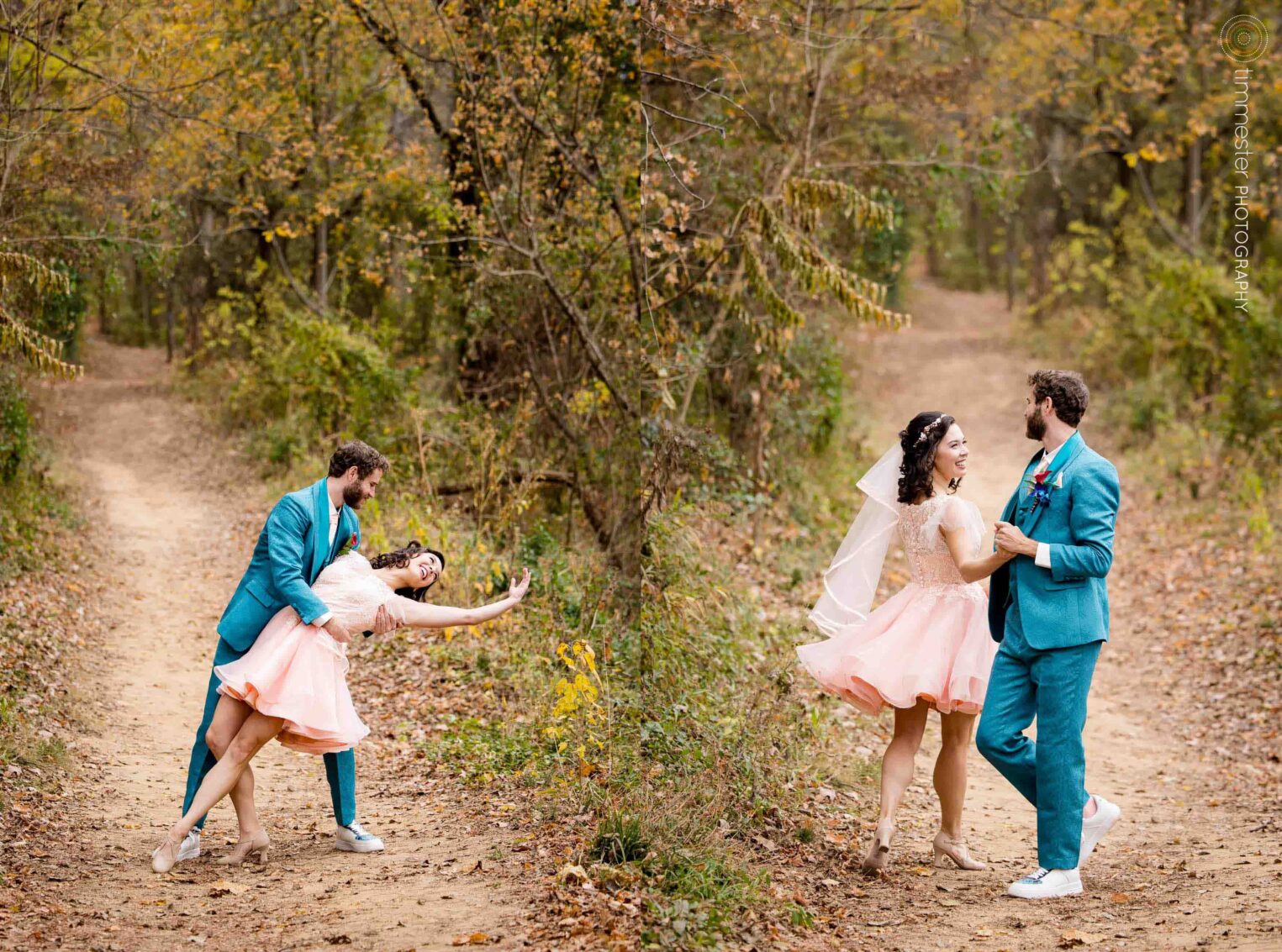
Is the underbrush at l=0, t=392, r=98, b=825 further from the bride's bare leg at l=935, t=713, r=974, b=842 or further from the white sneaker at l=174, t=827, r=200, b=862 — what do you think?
the bride's bare leg at l=935, t=713, r=974, b=842

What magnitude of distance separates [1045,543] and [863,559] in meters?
1.06

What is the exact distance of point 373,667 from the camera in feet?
30.6

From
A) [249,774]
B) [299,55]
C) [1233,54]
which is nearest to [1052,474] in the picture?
[249,774]

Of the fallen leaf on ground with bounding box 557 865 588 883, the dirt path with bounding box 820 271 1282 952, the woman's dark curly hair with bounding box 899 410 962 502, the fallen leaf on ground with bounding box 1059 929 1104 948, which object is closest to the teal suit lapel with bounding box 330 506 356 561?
the fallen leaf on ground with bounding box 557 865 588 883

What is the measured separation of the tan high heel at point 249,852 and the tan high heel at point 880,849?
2.86m

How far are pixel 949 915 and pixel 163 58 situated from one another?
9888 mm

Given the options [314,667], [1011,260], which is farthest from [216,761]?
[1011,260]

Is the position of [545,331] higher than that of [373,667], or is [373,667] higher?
[545,331]

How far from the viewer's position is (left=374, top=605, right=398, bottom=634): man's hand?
215 inches

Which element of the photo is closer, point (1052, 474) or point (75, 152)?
point (1052, 474)

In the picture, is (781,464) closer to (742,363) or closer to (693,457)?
(742,363)

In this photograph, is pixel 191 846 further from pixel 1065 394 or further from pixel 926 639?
pixel 1065 394

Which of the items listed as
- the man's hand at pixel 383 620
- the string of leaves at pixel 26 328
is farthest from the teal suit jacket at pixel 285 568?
the string of leaves at pixel 26 328

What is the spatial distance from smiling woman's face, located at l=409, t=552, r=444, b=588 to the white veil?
1.91 metres
